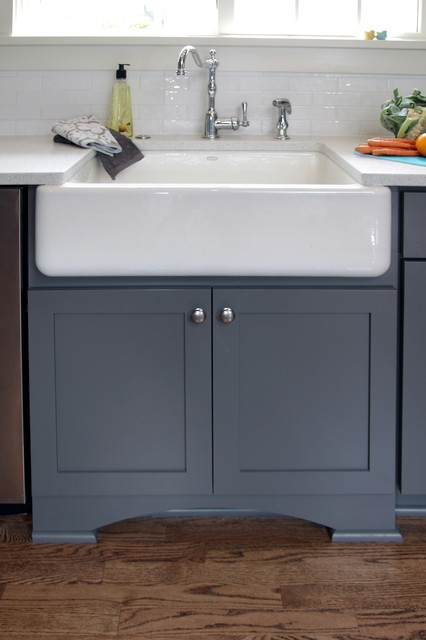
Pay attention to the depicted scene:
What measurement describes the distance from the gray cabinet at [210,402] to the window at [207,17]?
119 cm

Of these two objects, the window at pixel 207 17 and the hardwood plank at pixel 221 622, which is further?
the window at pixel 207 17

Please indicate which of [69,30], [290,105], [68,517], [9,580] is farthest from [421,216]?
[69,30]

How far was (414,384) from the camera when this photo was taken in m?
2.01

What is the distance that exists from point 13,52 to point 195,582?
175 centimetres

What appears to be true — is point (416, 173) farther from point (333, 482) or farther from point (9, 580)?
point (9, 580)

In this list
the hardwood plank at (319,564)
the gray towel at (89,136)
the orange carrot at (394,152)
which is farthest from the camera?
the gray towel at (89,136)

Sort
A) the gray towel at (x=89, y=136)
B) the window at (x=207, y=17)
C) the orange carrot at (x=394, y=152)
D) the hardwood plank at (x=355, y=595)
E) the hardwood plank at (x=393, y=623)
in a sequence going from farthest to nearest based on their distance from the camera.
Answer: the window at (x=207, y=17), the gray towel at (x=89, y=136), the orange carrot at (x=394, y=152), the hardwood plank at (x=355, y=595), the hardwood plank at (x=393, y=623)

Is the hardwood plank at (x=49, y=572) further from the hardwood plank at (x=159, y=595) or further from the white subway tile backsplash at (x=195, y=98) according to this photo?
the white subway tile backsplash at (x=195, y=98)

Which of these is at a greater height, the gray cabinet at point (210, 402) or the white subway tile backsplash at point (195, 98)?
the white subway tile backsplash at point (195, 98)

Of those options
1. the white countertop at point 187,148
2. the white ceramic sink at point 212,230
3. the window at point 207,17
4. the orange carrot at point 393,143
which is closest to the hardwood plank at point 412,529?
the white ceramic sink at point 212,230

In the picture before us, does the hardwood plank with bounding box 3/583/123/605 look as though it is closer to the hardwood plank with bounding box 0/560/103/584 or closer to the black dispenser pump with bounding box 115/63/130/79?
the hardwood plank with bounding box 0/560/103/584

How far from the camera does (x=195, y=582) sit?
1.91m

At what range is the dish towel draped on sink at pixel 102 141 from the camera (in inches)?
90.7

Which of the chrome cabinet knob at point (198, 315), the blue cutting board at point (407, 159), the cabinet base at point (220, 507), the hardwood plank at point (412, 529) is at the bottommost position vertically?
the hardwood plank at point (412, 529)
